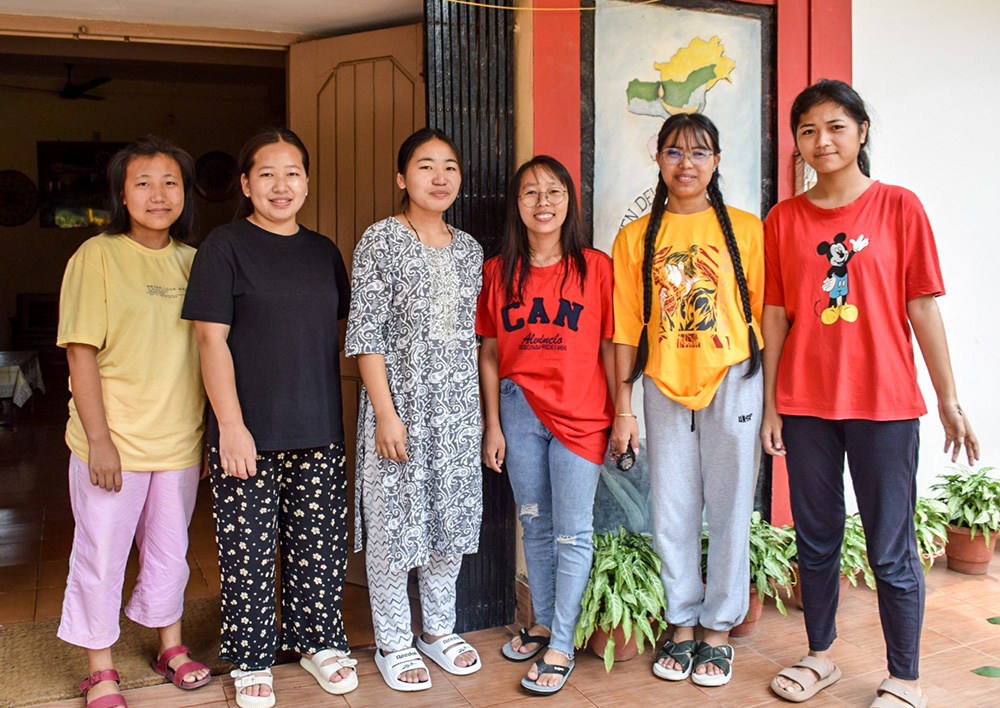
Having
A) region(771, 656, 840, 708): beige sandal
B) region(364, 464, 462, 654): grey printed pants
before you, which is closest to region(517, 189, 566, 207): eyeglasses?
region(364, 464, 462, 654): grey printed pants

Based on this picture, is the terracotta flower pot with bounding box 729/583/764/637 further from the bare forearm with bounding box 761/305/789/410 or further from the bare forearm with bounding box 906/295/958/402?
the bare forearm with bounding box 906/295/958/402

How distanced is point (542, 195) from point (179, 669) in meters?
1.77

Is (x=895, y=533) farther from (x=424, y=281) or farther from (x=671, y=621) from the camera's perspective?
(x=424, y=281)

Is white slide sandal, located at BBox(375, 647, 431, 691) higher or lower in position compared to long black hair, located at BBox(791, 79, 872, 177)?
lower

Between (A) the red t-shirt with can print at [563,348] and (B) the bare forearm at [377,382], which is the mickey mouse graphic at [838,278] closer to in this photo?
(A) the red t-shirt with can print at [563,348]

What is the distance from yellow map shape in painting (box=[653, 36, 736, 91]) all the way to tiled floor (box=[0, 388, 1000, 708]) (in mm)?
1990

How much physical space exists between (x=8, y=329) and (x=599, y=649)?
9245 millimetres

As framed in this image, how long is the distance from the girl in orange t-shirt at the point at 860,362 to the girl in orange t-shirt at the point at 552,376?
56 cm

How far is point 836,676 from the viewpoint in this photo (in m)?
2.56

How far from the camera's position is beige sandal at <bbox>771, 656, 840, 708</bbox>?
2434 millimetres

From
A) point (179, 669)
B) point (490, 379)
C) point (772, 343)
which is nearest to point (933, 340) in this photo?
point (772, 343)

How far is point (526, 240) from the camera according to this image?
264 cm

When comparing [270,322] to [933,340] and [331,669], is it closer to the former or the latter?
[331,669]

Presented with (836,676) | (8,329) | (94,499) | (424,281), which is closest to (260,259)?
(424,281)
